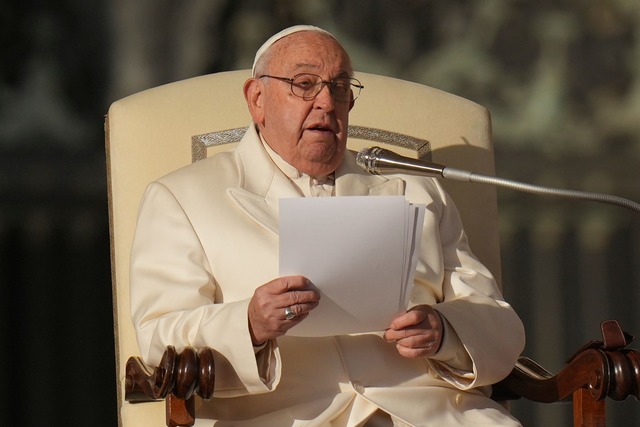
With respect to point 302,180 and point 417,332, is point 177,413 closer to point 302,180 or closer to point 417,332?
point 417,332

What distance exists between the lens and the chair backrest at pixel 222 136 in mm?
3389

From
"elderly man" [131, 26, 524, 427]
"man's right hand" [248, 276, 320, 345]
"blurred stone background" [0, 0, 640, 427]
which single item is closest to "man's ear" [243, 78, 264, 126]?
"elderly man" [131, 26, 524, 427]

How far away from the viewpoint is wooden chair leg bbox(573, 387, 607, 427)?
2.91 meters

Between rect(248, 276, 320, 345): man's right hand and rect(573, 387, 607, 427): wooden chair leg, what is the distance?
0.65 meters

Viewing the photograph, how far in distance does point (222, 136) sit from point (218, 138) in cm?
1

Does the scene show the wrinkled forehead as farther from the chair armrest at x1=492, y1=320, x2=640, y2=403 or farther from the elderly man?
the chair armrest at x1=492, y1=320, x2=640, y2=403

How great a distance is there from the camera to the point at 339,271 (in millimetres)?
2697

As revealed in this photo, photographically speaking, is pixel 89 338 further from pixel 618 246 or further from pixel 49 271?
pixel 618 246

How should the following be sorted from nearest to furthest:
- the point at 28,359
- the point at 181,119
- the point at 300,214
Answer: the point at 300,214 → the point at 181,119 → the point at 28,359

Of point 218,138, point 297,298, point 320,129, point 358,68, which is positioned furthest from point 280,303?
point 358,68

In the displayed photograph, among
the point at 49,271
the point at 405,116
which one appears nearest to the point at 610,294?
the point at 405,116

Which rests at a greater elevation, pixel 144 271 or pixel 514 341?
pixel 144 271

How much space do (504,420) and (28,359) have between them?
1835 mm

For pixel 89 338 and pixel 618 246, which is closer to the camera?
pixel 89 338
